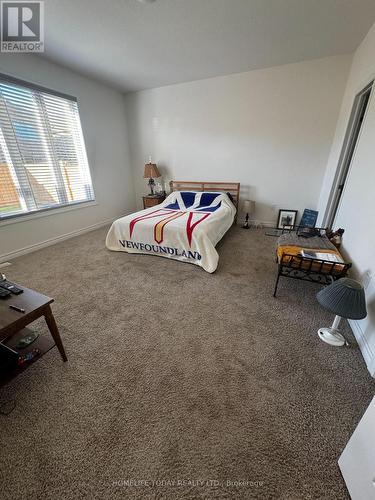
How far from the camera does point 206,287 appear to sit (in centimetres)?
217

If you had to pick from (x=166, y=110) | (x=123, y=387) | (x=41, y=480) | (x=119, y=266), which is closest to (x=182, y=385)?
(x=123, y=387)

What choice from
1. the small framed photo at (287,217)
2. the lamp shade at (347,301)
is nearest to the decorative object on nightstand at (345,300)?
the lamp shade at (347,301)

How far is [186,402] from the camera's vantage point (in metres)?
1.15

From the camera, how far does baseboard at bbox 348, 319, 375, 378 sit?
1.28 meters

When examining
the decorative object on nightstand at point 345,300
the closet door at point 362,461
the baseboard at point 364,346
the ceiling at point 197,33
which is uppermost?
the ceiling at point 197,33

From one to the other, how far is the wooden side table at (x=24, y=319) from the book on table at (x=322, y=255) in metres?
2.03

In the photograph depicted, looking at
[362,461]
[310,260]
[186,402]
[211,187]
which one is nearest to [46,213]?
[211,187]

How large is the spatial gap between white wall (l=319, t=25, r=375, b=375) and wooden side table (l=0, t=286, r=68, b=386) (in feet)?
6.67

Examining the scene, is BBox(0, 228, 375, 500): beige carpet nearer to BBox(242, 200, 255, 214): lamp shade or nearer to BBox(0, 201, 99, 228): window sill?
BBox(0, 201, 99, 228): window sill

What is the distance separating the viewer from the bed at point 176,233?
8.12 feet

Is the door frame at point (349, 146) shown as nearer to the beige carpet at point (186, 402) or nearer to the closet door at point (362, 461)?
the beige carpet at point (186, 402)

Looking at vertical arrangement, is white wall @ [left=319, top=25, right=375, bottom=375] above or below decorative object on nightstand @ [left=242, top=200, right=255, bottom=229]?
above

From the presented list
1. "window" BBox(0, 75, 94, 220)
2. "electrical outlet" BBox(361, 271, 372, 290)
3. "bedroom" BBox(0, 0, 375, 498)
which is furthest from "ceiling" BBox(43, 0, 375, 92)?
"electrical outlet" BBox(361, 271, 372, 290)

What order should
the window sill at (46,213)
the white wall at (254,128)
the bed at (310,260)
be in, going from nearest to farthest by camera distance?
the bed at (310,260) → the window sill at (46,213) → the white wall at (254,128)
